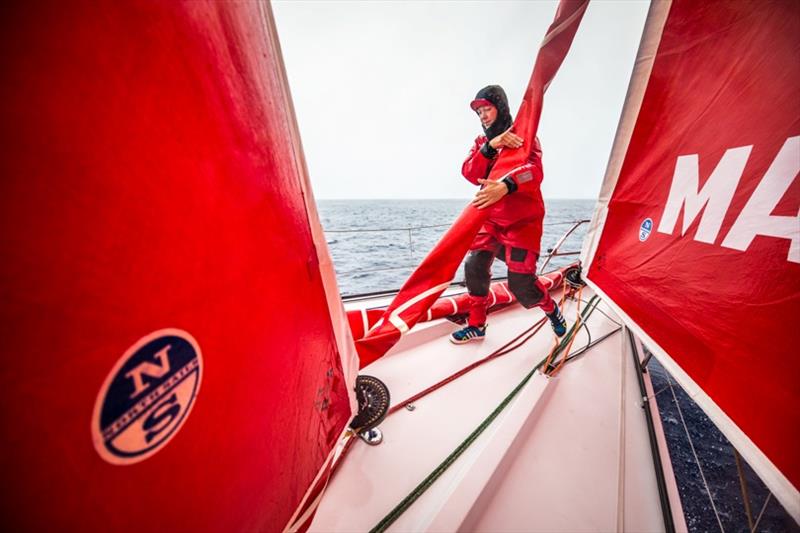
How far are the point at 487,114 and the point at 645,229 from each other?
0.86 metres

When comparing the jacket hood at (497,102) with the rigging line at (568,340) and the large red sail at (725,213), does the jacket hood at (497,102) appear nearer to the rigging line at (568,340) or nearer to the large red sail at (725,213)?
the large red sail at (725,213)

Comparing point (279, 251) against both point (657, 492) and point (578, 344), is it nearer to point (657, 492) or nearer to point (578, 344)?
point (657, 492)

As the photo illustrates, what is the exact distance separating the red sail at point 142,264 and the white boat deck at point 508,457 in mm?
571

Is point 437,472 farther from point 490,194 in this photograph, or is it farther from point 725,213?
point 725,213

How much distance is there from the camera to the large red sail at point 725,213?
0.57 metres

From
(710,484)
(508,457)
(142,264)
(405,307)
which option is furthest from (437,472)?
(710,484)

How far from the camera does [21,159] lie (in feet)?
0.53

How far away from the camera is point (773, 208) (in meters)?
0.59

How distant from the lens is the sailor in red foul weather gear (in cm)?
112

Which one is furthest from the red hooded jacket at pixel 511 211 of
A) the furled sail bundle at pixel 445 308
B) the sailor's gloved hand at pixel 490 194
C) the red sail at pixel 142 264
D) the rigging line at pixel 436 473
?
the red sail at pixel 142 264

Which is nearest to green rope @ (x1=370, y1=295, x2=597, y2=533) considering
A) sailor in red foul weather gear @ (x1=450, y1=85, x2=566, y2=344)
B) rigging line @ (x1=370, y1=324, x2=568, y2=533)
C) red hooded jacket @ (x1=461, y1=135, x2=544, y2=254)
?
rigging line @ (x1=370, y1=324, x2=568, y2=533)

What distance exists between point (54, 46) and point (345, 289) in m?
4.54

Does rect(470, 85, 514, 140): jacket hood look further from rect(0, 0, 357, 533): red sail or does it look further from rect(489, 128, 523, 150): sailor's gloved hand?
rect(0, 0, 357, 533): red sail

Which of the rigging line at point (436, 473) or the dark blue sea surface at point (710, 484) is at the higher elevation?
the rigging line at point (436, 473)
